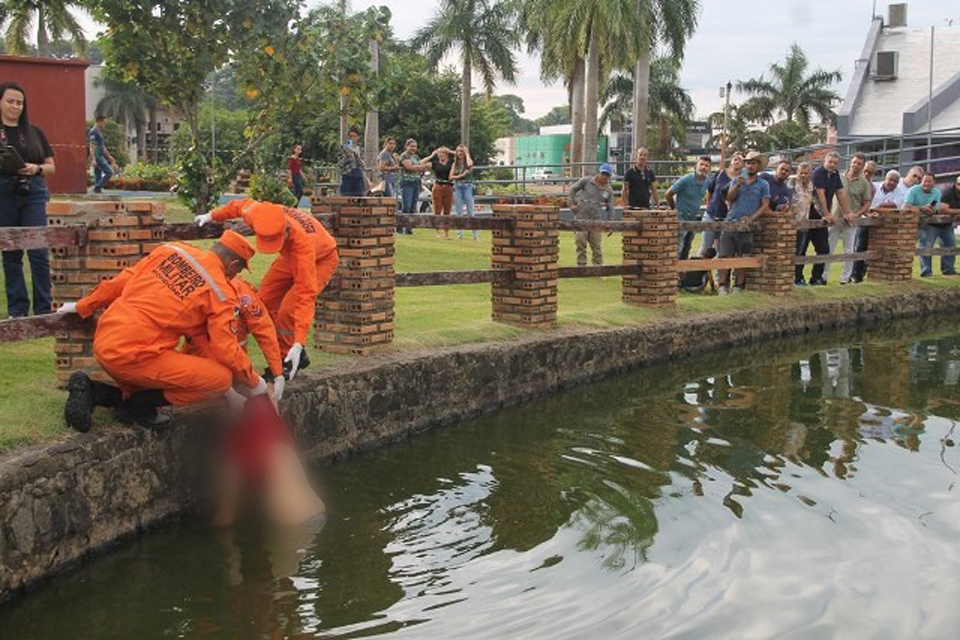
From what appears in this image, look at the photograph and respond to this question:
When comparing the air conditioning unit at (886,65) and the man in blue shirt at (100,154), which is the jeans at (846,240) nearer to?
the man in blue shirt at (100,154)

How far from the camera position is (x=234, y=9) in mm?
9938

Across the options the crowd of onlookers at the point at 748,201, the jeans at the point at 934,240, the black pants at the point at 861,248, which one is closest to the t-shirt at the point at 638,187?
the crowd of onlookers at the point at 748,201

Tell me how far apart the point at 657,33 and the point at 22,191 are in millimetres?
31162

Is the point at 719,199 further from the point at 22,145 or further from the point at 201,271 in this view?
the point at 201,271

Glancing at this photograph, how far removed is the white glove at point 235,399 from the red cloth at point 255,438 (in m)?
0.03

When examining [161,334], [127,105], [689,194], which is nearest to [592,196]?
[689,194]

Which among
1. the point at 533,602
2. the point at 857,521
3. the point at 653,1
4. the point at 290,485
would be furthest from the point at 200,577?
the point at 653,1

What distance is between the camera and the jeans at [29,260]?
24.1 ft

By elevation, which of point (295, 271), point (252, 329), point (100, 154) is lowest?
point (252, 329)

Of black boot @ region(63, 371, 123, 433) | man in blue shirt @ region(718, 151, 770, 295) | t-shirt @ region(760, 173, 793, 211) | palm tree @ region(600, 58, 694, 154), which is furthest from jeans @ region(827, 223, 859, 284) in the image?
palm tree @ region(600, 58, 694, 154)

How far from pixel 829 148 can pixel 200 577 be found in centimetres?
2506

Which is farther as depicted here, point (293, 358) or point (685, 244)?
point (685, 244)

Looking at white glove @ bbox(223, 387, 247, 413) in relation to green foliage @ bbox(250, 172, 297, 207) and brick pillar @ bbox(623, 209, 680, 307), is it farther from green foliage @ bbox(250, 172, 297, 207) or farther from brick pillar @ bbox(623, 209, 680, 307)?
brick pillar @ bbox(623, 209, 680, 307)

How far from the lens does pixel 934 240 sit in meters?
17.1
